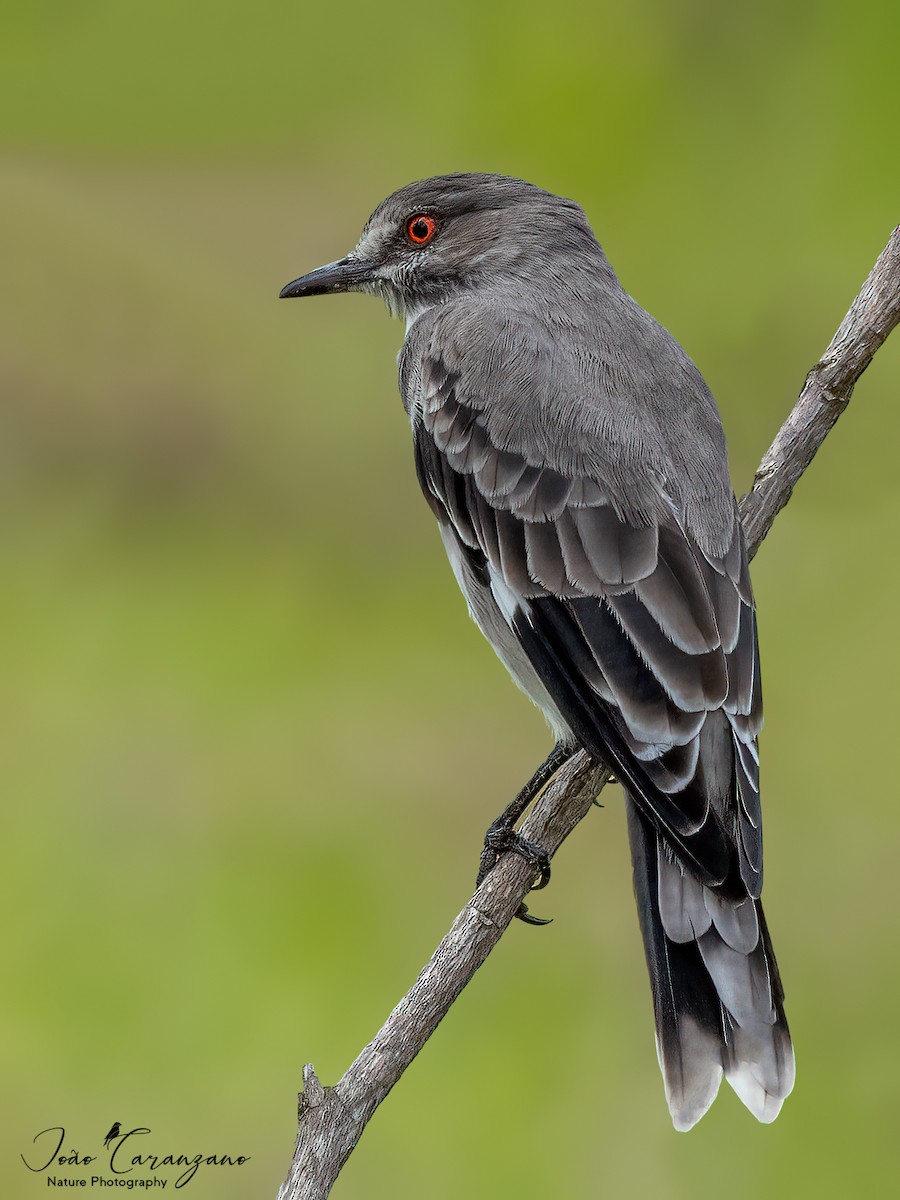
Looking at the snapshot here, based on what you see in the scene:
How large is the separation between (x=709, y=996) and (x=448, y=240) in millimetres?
2100

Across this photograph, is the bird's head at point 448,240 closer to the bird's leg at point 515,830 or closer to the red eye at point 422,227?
the red eye at point 422,227

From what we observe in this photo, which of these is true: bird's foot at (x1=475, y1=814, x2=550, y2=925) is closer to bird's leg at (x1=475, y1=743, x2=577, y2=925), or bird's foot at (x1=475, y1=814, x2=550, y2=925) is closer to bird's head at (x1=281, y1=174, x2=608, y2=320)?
bird's leg at (x1=475, y1=743, x2=577, y2=925)

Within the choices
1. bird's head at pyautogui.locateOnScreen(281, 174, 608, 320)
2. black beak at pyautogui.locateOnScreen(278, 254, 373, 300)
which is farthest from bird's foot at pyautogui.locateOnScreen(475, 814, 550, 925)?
black beak at pyautogui.locateOnScreen(278, 254, 373, 300)

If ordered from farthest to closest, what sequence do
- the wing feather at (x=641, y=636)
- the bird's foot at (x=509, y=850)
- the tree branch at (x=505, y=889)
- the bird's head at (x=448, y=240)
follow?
1. the bird's head at (x=448, y=240)
2. the bird's foot at (x=509, y=850)
3. the wing feather at (x=641, y=636)
4. the tree branch at (x=505, y=889)

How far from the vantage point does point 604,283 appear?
350 centimetres

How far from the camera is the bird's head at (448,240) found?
3617 mm

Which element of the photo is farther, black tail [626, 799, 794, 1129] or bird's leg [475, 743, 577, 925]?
bird's leg [475, 743, 577, 925]

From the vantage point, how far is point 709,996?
2.62m

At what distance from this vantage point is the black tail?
101 inches

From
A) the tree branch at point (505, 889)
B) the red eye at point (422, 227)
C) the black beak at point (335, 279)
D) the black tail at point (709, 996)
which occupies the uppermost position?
the red eye at point (422, 227)

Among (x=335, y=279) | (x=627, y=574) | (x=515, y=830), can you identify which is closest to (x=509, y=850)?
(x=515, y=830)

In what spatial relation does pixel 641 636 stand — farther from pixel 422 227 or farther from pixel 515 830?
pixel 422 227

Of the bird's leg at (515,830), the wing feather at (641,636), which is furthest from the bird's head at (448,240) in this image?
the bird's leg at (515,830)

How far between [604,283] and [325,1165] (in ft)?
7.36
